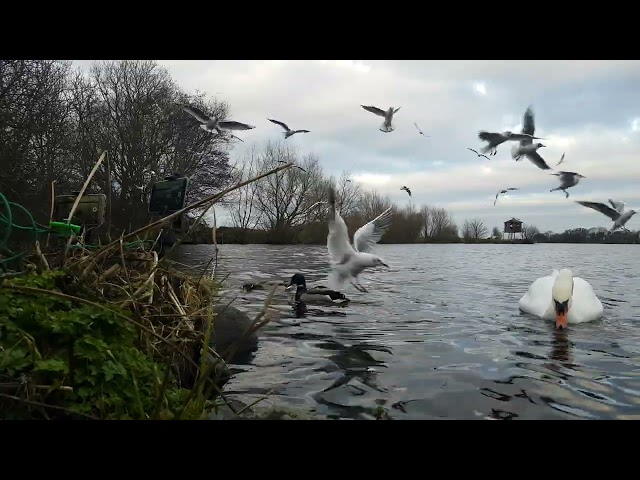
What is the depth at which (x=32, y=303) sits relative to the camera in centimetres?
303

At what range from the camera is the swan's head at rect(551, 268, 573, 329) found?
8514 mm

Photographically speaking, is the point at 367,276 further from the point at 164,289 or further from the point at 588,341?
the point at 164,289

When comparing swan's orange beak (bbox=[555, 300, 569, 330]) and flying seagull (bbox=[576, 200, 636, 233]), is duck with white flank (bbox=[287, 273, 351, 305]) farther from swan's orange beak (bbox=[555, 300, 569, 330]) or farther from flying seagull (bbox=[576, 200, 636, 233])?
flying seagull (bbox=[576, 200, 636, 233])

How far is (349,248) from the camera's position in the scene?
810cm

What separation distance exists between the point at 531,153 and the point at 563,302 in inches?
101

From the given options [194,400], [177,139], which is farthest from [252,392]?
[177,139]

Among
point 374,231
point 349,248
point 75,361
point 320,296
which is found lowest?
point 320,296

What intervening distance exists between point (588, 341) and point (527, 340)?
873 millimetres

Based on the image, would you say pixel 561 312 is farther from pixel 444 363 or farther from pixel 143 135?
pixel 143 135

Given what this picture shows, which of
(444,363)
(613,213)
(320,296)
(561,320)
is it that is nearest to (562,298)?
(561,320)

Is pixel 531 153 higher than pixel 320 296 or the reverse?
higher

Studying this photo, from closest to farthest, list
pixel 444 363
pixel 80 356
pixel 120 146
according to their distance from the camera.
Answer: pixel 80 356, pixel 444 363, pixel 120 146

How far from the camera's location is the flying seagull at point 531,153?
777cm

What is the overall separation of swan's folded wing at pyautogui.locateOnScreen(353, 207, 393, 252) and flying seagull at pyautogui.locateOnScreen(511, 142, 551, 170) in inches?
92.8
